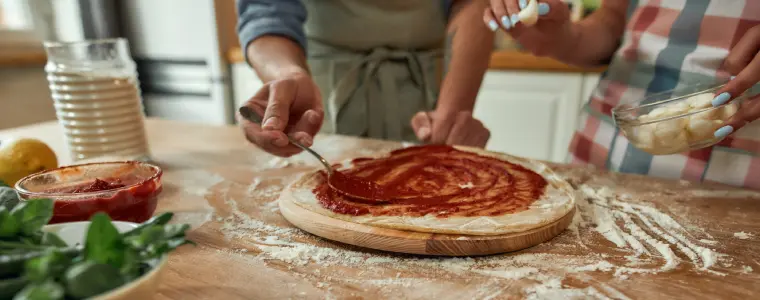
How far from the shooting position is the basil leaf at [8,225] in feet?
1.26

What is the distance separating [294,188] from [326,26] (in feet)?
2.30

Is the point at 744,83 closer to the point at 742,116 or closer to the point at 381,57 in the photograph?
the point at 742,116

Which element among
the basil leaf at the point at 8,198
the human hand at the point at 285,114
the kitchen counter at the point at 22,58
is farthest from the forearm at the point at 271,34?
the kitchen counter at the point at 22,58

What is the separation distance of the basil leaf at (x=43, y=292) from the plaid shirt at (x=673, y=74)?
996mm

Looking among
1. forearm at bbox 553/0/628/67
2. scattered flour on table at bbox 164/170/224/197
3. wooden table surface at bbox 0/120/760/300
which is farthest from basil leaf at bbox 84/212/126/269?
forearm at bbox 553/0/628/67

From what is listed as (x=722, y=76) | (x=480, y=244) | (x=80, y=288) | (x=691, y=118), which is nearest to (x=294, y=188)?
(x=480, y=244)

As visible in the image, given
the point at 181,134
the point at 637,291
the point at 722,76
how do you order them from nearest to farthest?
the point at 637,291 < the point at 722,76 < the point at 181,134

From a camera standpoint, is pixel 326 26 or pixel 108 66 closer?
pixel 108 66

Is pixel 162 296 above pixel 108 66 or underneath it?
underneath

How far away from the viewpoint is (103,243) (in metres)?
0.36

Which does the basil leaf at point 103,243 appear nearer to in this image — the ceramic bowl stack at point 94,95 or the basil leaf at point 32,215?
the basil leaf at point 32,215

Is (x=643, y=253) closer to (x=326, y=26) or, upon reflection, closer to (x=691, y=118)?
(x=691, y=118)

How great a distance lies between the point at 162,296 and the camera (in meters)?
0.53

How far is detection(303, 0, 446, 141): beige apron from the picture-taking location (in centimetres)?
135
